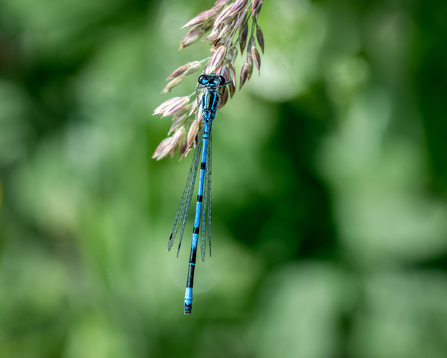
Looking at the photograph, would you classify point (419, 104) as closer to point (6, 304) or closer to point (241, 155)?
point (241, 155)

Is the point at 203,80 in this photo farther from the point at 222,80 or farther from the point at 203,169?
the point at 203,169

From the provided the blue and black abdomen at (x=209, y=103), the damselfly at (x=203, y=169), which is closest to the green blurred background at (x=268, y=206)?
the damselfly at (x=203, y=169)

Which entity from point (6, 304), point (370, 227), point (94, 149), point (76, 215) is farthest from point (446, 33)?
point (6, 304)

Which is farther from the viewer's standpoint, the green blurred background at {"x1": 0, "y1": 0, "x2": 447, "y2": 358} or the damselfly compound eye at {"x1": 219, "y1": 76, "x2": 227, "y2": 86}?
the green blurred background at {"x1": 0, "y1": 0, "x2": 447, "y2": 358}

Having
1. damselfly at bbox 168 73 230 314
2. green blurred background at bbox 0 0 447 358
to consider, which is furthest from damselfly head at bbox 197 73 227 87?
green blurred background at bbox 0 0 447 358

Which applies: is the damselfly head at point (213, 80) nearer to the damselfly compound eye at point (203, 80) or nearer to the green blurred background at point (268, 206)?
the damselfly compound eye at point (203, 80)

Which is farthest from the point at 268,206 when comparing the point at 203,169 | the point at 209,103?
the point at 209,103

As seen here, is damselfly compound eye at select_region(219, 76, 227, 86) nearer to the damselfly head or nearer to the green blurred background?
the damselfly head

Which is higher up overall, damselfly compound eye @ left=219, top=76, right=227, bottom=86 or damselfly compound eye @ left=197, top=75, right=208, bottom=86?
damselfly compound eye @ left=197, top=75, right=208, bottom=86
